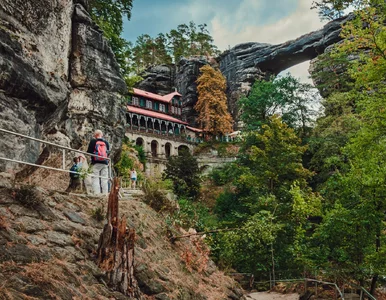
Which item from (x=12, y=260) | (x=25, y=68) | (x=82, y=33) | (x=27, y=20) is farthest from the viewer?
(x=82, y=33)

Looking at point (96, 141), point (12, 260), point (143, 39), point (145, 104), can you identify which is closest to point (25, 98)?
point (96, 141)

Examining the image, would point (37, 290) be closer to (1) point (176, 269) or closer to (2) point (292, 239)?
(1) point (176, 269)

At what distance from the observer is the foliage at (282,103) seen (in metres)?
36.0

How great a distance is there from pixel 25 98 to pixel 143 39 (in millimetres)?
64758

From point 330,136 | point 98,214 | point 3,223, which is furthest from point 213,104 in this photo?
point 3,223

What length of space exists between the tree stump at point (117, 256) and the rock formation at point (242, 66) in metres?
49.1

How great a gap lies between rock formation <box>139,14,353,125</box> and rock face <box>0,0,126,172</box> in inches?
1546

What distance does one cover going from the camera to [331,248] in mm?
15758

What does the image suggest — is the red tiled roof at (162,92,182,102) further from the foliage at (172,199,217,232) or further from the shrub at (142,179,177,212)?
the shrub at (142,179,177,212)

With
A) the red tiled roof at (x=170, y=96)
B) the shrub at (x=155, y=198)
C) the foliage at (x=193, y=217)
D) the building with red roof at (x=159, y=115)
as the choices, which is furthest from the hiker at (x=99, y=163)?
the red tiled roof at (x=170, y=96)

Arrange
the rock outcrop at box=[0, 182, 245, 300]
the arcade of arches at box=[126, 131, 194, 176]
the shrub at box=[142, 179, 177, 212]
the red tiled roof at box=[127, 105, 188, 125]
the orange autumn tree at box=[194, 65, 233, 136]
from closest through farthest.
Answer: the rock outcrop at box=[0, 182, 245, 300] < the shrub at box=[142, 179, 177, 212] < the arcade of arches at box=[126, 131, 194, 176] < the red tiled roof at box=[127, 105, 188, 125] < the orange autumn tree at box=[194, 65, 233, 136]

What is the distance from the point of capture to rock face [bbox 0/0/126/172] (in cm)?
1130

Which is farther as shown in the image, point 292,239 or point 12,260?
point 292,239

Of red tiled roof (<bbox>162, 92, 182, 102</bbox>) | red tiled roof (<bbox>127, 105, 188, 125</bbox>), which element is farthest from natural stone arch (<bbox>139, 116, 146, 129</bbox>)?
red tiled roof (<bbox>162, 92, 182, 102</bbox>)
